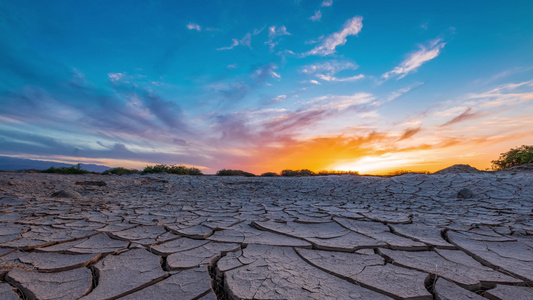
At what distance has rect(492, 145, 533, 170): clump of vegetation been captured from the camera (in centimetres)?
995

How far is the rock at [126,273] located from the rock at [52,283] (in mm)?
75

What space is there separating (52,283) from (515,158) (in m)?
15.3

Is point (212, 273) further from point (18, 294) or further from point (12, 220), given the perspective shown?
point (12, 220)

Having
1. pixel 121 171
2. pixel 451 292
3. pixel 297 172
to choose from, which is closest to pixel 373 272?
pixel 451 292

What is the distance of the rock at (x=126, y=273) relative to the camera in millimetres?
1315

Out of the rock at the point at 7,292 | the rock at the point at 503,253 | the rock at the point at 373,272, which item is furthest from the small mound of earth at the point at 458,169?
the rock at the point at 7,292

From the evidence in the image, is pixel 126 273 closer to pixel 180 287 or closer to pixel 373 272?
pixel 180 287

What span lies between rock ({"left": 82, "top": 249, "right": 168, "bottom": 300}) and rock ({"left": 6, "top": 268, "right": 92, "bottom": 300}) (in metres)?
0.08

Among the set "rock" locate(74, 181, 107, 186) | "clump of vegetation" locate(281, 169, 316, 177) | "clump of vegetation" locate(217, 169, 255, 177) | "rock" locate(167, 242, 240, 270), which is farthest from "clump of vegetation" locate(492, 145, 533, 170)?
"rock" locate(74, 181, 107, 186)

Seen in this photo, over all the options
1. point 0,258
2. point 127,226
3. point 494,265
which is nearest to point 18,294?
point 0,258

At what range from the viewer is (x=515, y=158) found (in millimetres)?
10531

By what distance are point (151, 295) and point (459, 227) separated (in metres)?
2.99

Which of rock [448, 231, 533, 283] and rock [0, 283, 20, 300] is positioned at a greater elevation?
rock [448, 231, 533, 283]

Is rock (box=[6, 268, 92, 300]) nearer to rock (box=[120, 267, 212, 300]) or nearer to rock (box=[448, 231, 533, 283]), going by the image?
rock (box=[120, 267, 212, 300])
